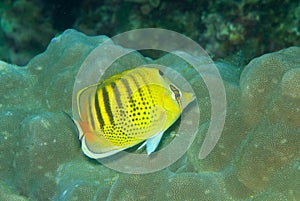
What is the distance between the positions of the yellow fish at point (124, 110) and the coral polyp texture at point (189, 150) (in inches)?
20.8

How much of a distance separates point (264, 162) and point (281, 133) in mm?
199

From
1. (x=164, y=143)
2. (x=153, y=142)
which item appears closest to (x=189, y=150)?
(x=164, y=143)

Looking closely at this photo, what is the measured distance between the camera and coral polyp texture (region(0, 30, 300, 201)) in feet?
7.30

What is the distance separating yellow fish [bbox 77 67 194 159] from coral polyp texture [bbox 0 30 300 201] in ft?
1.74

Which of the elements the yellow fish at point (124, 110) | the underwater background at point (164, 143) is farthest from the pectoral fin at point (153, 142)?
the underwater background at point (164, 143)

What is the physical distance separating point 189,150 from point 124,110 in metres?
0.92

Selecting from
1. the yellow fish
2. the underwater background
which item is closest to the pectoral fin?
the yellow fish

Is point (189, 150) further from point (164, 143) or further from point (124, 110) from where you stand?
point (124, 110)

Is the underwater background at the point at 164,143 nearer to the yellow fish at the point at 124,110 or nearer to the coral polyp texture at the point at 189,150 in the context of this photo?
the coral polyp texture at the point at 189,150

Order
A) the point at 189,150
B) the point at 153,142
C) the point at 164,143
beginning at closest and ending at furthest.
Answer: the point at 153,142 < the point at 189,150 < the point at 164,143

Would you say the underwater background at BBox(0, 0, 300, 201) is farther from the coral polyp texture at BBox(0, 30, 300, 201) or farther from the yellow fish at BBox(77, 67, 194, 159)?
the yellow fish at BBox(77, 67, 194, 159)

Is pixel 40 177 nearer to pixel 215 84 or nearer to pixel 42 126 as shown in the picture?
pixel 42 126

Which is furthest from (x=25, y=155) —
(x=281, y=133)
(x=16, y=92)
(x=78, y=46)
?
(x=281, y=133)

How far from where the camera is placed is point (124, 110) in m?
1.89
